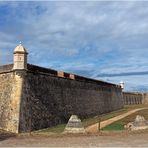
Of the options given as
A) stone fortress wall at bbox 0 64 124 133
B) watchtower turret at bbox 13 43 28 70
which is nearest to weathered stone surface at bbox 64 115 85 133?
stone fortress wall at bbox 0 64 124 133

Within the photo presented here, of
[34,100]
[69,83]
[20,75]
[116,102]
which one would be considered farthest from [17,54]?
[116,102]

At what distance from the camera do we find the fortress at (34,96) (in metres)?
20.1

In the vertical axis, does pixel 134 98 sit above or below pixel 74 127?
above

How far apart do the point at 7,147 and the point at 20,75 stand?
26.4ft

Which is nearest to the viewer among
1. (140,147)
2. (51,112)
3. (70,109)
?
(140,147)

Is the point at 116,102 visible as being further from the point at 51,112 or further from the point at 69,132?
the point at 69,132

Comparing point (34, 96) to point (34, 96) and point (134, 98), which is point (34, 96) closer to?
point (34, 96)

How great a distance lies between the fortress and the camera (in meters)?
20.1

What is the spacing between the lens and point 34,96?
21422 mm

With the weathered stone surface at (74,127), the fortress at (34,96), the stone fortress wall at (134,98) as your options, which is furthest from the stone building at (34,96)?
the stone fortress wall at (134,98)

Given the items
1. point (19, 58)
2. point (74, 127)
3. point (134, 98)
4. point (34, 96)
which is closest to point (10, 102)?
point (34, 96)

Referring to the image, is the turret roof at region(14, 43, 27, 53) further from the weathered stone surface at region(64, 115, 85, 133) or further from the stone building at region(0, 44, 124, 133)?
the weathered stone surface at region(64, 115, 85, 133)

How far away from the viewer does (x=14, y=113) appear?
19.9 meters

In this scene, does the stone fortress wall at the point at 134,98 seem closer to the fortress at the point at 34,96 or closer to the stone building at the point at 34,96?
the fortress at the point at 34,96
